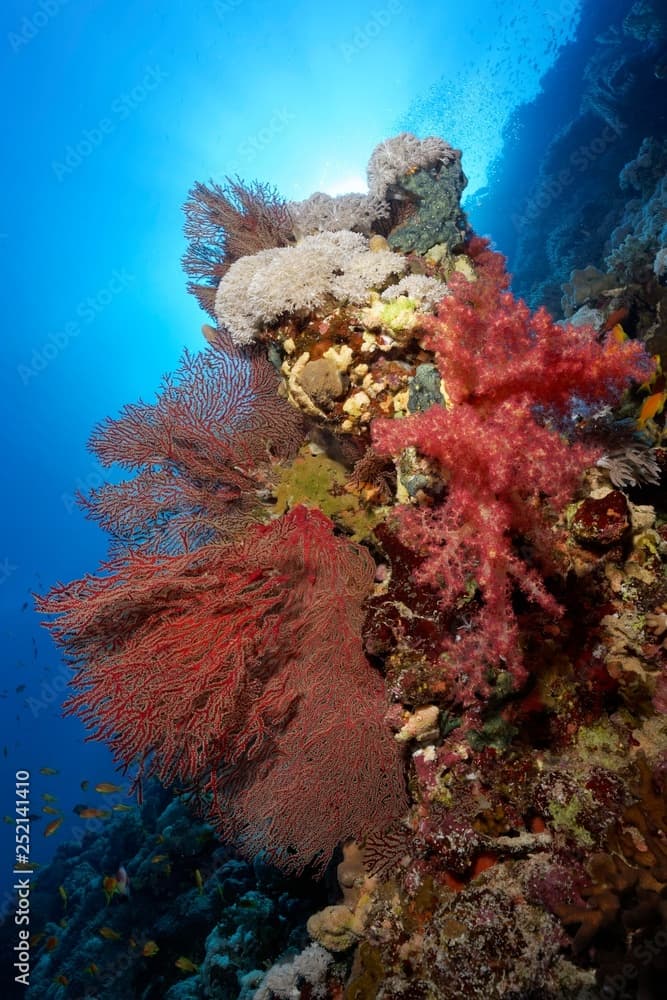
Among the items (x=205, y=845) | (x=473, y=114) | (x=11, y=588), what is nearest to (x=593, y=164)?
(x=205, y=845)

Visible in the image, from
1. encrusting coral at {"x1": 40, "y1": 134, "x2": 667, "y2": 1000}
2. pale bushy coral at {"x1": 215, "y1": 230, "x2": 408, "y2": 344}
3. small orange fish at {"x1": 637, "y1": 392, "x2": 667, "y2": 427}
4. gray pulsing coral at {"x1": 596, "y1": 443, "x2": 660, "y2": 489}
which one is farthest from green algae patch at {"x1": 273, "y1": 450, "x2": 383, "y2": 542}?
small orange fish at {"x1": 637, "y1": 392, "x2": 667, "y2": 427}

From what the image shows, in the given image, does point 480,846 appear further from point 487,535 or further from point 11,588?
point 11,588

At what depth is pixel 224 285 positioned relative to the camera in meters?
5.10

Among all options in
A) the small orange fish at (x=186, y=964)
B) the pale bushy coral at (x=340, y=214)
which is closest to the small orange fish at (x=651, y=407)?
the pale bushy coral at (x=340, y=214)

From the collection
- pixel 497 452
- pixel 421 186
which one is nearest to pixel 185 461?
pixel 497 452

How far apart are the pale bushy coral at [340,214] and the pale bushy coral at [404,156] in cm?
21

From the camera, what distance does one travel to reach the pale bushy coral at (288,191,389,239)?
585cm

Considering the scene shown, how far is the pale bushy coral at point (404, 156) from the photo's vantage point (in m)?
5.71

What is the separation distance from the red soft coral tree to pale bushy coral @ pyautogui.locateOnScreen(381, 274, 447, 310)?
840 mm

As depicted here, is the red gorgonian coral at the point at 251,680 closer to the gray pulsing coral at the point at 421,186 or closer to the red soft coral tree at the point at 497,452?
the red soft coral tree at the point at 497,452

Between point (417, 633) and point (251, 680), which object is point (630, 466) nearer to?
point (417, 633)

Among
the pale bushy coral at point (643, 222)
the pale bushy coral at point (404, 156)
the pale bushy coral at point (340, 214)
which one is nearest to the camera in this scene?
the pale bushy coral at point (404, 156)

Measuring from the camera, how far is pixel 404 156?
573cm

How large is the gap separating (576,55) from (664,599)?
3609 cm
